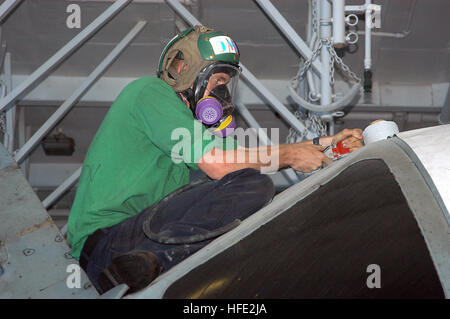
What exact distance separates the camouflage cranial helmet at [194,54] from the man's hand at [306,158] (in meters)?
0.61

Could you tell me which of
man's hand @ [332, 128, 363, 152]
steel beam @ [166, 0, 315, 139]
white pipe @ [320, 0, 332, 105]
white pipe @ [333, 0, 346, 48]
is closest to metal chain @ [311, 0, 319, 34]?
white pipe @ [320, 0, 332, 105]

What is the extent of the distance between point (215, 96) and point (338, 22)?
2.33 meters

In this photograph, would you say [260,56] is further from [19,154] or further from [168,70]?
[168,70]

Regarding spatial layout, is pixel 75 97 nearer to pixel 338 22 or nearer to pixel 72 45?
pixel 72 45

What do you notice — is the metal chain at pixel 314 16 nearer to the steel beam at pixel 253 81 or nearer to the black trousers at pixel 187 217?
the steel beam at pixel 253 81

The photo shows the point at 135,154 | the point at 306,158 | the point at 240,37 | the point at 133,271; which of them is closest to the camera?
the point at 133,271

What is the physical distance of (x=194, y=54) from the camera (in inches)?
122

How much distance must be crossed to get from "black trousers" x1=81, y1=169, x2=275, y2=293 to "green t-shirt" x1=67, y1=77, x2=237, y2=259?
11cm

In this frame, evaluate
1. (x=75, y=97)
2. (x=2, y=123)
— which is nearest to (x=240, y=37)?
(x=75, y=97)

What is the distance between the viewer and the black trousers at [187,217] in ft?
7.04

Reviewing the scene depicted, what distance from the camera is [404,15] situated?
20.8 feet
